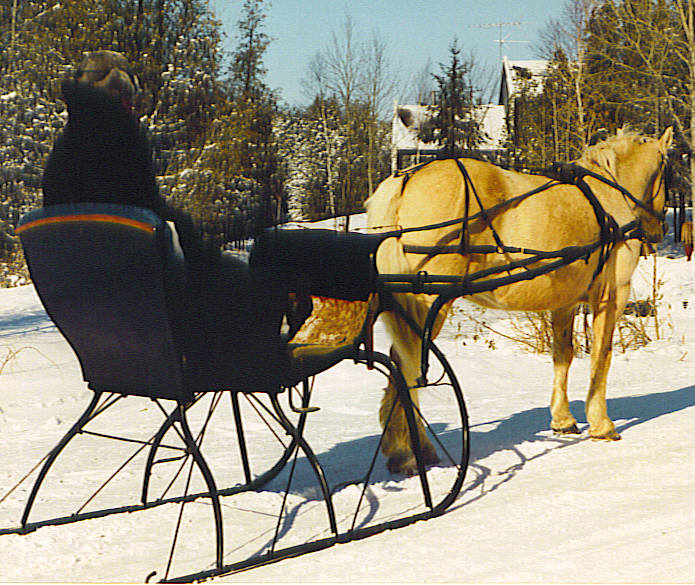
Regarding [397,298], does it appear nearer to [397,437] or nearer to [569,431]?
[397,437]

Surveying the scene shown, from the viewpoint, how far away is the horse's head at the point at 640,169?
5840 millimetres

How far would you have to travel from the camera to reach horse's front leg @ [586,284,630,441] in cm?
541

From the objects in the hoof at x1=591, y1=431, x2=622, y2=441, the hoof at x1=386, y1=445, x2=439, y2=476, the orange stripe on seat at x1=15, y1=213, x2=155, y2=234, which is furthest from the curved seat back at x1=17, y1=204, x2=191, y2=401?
the hoof at x1=591, y1=431, x2=622, y2=441

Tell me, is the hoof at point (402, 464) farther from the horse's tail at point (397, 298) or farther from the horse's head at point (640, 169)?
the horse's head at point (640, 169)

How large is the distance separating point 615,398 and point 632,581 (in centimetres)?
424

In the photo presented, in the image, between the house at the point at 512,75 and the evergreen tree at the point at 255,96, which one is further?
the house at the point at 512,75

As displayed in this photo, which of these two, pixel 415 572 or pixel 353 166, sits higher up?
pixel 353 166

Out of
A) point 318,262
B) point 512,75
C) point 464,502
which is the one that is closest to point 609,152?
point 464,502

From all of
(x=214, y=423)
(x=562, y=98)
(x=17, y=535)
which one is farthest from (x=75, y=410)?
(x=562, y=98)

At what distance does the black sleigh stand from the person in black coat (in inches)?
1.3

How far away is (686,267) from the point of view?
15.5m

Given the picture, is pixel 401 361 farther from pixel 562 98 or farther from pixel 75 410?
pixel 562 98

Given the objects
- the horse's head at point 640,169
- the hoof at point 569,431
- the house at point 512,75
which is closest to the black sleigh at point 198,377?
the hoof at point 569,431

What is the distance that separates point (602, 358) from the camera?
555 centimetres
